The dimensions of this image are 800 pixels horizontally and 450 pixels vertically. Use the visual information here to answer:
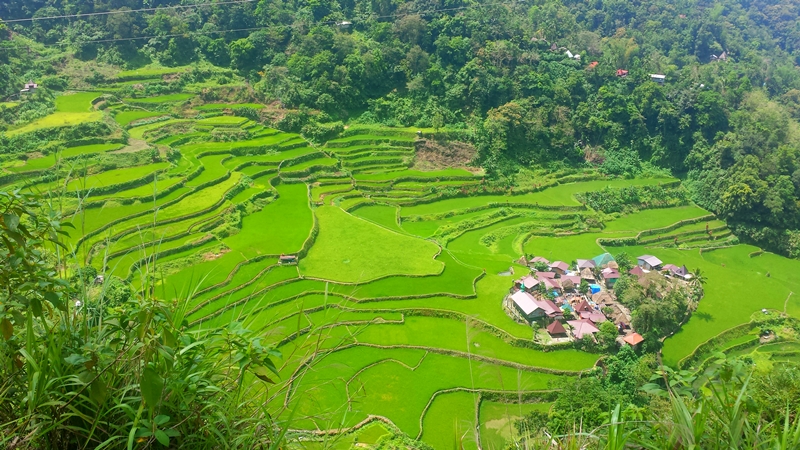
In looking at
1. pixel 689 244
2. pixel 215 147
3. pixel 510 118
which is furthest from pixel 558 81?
pixel 215 147

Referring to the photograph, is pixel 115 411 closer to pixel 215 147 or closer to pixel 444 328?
pixel 444 328

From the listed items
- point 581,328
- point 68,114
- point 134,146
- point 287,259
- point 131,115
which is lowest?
point 581,328

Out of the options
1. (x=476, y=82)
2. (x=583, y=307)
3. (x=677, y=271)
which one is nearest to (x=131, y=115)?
(x=476, y=82)

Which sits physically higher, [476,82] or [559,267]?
[476,82]

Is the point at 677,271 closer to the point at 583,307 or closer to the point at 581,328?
the point at 583,307

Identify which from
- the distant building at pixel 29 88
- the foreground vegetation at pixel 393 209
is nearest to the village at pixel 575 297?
the foreground vegetation at pixel 393 209
